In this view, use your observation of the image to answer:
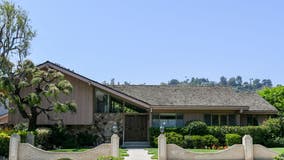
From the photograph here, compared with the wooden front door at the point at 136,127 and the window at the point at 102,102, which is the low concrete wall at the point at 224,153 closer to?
the wooden front door at the point at 136,127

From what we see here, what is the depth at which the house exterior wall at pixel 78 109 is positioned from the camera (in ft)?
90.1

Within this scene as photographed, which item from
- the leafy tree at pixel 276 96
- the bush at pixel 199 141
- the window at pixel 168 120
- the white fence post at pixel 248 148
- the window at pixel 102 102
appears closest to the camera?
the white fence post at pixel 248 148

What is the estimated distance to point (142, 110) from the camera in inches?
1140

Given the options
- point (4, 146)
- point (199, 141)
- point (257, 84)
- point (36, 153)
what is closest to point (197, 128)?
point (199, 141)

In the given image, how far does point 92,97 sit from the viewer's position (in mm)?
27891

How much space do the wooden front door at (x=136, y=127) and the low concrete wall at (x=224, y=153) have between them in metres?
10.2

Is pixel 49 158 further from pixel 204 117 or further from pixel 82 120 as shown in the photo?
pixel 204 117

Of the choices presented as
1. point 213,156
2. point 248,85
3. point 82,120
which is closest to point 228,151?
point 213,156

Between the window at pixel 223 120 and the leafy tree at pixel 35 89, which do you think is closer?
the leafy tree at pixel 35 89

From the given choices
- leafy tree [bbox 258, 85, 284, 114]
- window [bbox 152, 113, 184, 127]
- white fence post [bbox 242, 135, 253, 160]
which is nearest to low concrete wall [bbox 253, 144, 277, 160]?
white fence post [bbox 242, 135, 253, 160]

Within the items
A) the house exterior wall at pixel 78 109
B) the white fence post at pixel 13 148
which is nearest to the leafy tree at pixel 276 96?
the house exterior wall at pixel 78 109

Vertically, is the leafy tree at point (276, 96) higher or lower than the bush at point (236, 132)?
higher

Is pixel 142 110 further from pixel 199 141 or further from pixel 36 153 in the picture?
pixel 36 153

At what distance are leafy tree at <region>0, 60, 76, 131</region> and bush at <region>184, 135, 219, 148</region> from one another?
782cm
